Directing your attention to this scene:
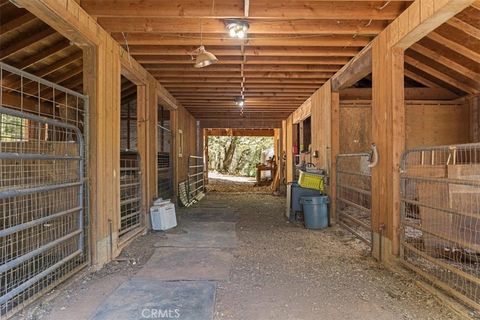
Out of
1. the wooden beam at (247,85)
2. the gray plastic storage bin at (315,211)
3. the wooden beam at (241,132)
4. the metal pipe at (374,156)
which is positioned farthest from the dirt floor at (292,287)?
the wooden beam at (241,132)

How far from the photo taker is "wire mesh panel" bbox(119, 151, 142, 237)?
15.8ft

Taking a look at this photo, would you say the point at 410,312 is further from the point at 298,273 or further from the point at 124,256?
the point at 124,256

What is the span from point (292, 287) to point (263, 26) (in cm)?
283

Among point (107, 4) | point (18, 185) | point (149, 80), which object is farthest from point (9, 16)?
point (18, 185)

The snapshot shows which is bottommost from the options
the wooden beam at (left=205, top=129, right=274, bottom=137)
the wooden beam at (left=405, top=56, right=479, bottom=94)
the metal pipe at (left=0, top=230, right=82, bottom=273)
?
the metal pipe at (left=0, top=230, right=82, bottom=273)

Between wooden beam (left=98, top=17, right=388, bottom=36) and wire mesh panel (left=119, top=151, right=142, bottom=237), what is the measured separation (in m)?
1.93

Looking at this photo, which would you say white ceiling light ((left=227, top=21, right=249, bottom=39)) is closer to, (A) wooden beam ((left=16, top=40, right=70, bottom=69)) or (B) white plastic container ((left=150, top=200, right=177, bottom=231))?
(A) wooden beam ((left=16, top=40, right=70, bottom=69))

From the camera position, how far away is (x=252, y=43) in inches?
172

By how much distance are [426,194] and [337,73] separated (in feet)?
9.05

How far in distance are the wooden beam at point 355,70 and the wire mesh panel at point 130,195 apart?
3446mm

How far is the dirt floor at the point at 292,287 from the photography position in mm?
2549

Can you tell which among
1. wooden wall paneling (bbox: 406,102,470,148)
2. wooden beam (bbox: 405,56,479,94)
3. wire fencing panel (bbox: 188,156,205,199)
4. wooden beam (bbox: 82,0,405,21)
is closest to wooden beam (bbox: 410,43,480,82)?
wooden beam (bbox: 405,56,479,94)

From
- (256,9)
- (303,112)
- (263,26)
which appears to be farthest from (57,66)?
(303,112)

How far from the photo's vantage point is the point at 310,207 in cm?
561
